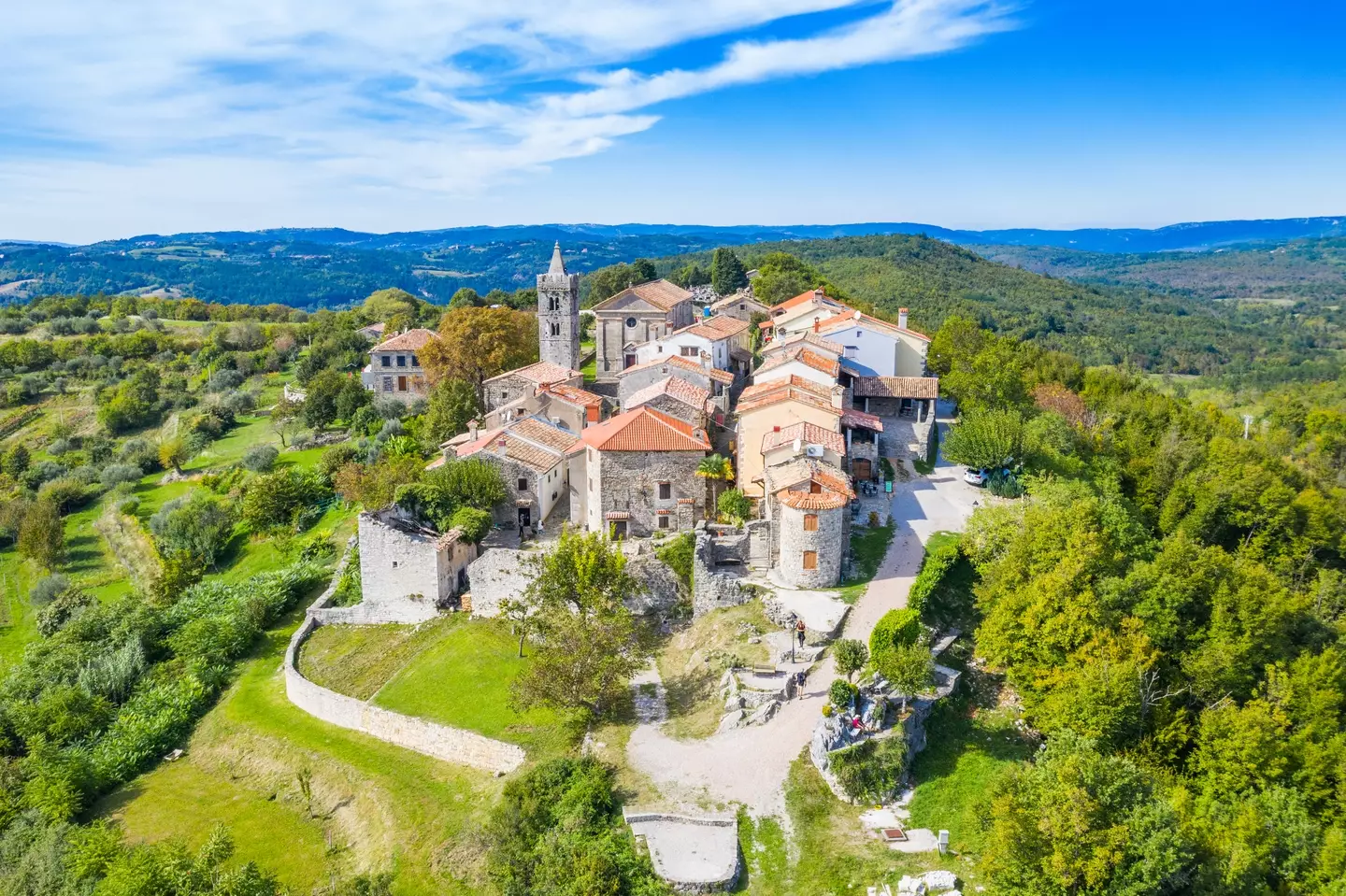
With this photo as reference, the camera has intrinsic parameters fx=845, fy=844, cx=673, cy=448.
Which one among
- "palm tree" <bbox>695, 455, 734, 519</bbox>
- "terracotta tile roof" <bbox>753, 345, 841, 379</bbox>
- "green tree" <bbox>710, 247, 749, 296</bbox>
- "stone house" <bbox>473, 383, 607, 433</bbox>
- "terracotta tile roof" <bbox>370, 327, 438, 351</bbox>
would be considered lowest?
"palm tree" <bbox>695, 455, 734, 519</bbox>

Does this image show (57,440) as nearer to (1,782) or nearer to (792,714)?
(1,782)

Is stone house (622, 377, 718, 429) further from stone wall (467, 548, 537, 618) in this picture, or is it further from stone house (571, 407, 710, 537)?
stone wall (467, 548, 537, 618)

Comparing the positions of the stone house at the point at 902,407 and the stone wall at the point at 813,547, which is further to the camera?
the stone house at the point at 902,407

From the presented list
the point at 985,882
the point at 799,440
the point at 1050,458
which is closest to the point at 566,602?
the point at 799,440

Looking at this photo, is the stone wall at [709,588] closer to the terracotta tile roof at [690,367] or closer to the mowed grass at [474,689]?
the mowed grass at [474,689]

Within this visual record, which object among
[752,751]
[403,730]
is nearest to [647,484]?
[403,730]

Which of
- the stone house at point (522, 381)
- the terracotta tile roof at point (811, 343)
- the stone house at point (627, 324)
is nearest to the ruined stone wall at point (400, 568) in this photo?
the stone house at point (522, 381)

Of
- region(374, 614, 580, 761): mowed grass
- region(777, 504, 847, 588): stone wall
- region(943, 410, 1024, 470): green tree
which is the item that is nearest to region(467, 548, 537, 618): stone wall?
region(374, 614, 580, 761): mowed grass
